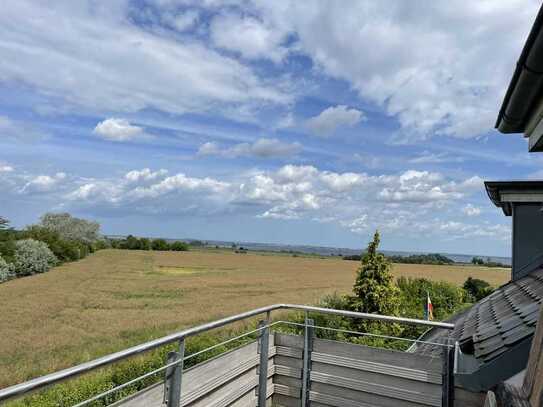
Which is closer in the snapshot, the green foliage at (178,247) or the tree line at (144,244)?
the tree line at (144,244)

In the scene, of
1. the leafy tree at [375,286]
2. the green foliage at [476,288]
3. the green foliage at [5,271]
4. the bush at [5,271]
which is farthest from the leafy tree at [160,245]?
the leafy tree at [375,286]

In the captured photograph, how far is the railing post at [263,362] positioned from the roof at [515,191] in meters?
2.80

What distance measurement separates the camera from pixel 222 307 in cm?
1958

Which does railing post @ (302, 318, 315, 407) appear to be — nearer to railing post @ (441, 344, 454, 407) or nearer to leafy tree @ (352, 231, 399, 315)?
railing post @ (441, 344, 454, 407)

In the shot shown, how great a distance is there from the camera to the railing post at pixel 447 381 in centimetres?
282

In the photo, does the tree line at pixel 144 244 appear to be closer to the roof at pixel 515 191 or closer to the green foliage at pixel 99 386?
the green foliage at pixel 99 386

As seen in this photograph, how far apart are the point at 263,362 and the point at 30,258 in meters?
36.8

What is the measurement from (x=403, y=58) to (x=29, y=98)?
17879mm

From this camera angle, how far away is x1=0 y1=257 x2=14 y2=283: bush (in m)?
30.9

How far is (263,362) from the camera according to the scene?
11.2 ft

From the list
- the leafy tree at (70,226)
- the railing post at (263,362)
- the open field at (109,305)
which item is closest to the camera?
the railing post at (263,362)

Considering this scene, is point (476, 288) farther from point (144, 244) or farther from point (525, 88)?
point (144, 244)

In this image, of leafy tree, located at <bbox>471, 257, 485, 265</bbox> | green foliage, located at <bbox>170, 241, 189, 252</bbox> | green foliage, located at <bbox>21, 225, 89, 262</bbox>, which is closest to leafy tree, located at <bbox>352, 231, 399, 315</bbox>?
green foliage, located at <bbox>21, 225, 89, 262</bbox>

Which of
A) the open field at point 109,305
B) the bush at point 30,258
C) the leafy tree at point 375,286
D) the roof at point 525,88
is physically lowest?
the open field at point 109,305
